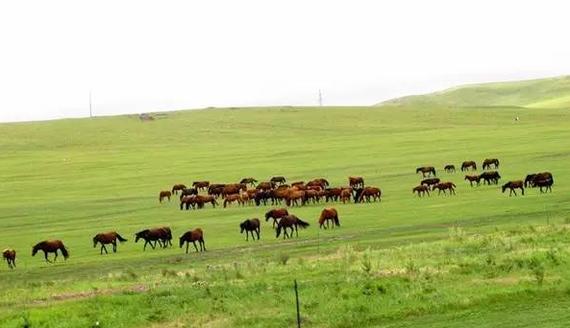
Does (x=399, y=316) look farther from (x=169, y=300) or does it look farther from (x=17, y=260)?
(x=17, y=260)

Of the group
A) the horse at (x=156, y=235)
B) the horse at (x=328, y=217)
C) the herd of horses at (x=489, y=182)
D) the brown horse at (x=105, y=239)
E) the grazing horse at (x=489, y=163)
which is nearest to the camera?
the brown horse at (x=105, y=239)

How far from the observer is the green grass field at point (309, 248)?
70.8ft

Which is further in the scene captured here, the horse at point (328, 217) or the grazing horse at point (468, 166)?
the grazing horse at point (468, 166)

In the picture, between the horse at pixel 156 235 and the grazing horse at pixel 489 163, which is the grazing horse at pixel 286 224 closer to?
the horse at pixel 156 235

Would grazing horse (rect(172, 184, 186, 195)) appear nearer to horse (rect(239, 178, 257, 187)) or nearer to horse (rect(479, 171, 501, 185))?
horse (rect(239, 178, 257, 187))

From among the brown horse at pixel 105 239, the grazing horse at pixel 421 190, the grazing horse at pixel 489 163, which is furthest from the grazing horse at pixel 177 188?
the brown horse at pixel 105 239

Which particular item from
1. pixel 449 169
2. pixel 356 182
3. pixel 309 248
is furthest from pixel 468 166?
pixel 309 248

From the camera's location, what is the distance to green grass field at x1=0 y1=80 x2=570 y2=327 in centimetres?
2158

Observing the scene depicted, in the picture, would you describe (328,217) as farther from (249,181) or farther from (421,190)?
(249,181)

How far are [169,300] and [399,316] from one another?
592cm

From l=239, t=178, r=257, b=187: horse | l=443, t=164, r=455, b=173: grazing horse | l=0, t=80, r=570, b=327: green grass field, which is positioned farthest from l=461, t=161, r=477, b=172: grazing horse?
l=239, t=178, r=257, b=187: horse

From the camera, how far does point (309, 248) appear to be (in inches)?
1298

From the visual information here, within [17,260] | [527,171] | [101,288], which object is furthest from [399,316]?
[527,171]

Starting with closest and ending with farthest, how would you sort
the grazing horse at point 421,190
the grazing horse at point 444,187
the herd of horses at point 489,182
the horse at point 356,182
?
the herd of horses at point 489,182, the grazing horse at point 444,187, the grazing horse at point 421,190, the horse at point 356,182
